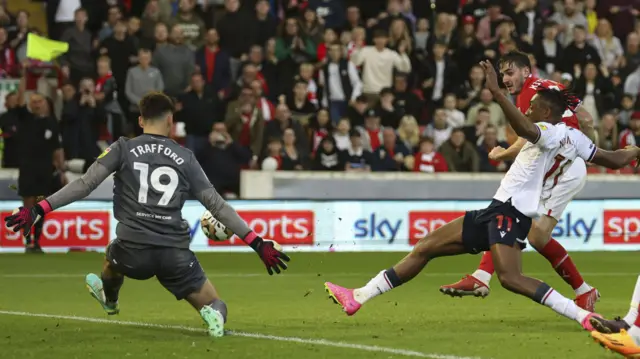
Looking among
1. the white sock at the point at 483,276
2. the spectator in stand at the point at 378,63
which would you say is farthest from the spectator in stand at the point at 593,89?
the white sock at the point at 483,276

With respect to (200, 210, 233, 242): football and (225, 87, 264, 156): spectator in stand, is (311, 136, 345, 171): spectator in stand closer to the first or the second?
(225, 87, 264, 156): spectator in stand

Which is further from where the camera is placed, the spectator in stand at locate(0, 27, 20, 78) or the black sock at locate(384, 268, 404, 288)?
the spectator in stand at locate(0, 27, 20, 78)

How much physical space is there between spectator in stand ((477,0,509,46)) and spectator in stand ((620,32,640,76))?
8.04 feet

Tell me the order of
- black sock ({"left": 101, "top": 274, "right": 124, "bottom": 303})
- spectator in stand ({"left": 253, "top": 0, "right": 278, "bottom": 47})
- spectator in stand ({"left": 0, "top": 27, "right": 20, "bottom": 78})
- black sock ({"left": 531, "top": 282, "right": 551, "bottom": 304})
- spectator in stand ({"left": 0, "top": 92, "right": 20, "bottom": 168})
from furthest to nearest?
spectator in stand ({"left": 253, "top": 0, "right": 278, "bottom": 47})
spectator in stand ({"left": 0, "top": 27, "right": 20, "bottom": 78})
spectator in stand ({"left": 0, "top": 92, "right": 20, "bottom": 168})
black sock ({"left": 101, "top": 274, "right": 124, "bottom": 303})
black sock ({"left": 531, "top": 282, "right": 551, "bottom": 304})

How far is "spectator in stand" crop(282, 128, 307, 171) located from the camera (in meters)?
20.5

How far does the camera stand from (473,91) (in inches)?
881

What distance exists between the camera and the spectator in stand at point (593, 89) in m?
22.5

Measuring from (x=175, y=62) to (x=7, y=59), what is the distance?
2.89 m

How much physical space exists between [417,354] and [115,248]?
2330 millimetres

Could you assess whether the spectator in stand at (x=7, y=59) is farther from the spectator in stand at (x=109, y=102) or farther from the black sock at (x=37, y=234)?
the black sock at (x=37, y=234)

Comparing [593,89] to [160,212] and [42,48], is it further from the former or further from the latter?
[160,212]

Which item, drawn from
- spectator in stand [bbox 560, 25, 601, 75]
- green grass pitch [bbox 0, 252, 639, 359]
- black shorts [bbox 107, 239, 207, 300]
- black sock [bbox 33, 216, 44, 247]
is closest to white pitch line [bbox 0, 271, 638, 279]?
green grass pitch [bbox 0, 252, 639, 359]

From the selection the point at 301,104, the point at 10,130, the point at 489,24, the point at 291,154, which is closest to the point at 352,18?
the point at 301,104

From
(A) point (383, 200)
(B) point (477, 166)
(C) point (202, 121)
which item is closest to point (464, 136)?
(B) point (477, 166)
